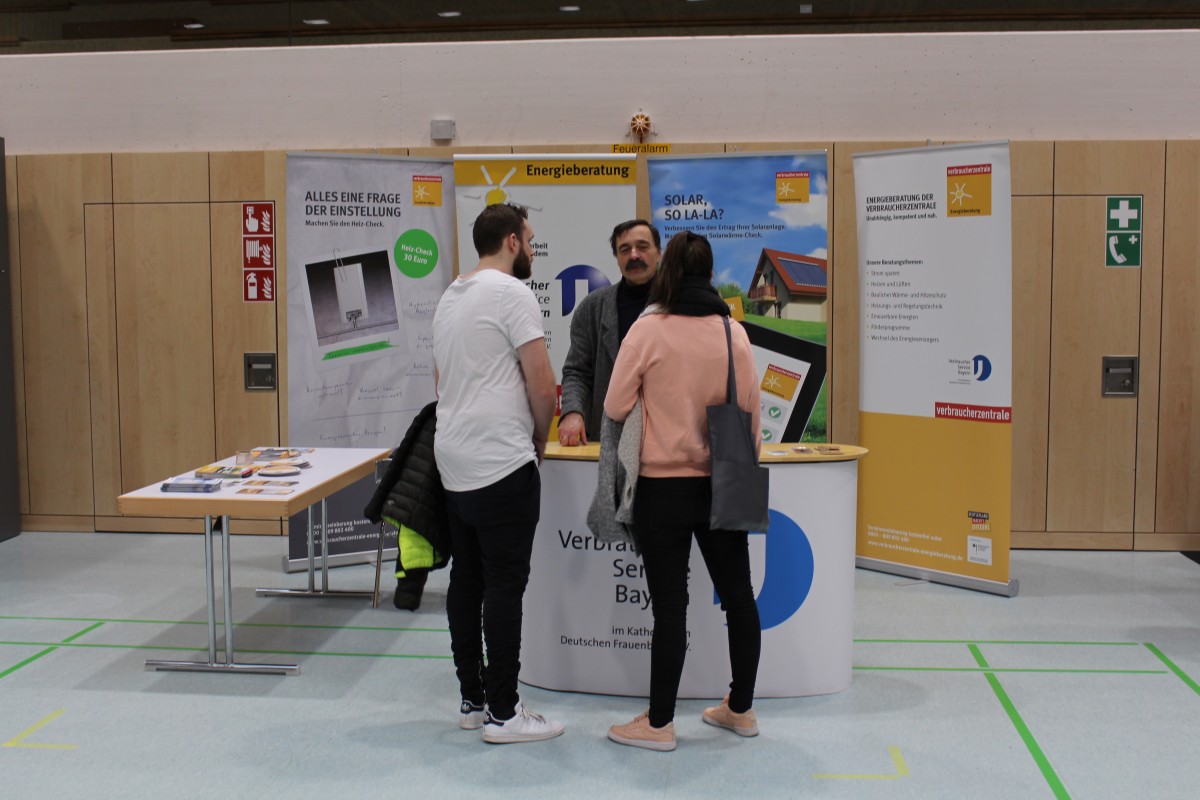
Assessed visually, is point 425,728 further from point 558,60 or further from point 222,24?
point 222,24

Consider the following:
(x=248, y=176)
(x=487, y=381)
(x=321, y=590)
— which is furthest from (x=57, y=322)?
(x=487, y=381)

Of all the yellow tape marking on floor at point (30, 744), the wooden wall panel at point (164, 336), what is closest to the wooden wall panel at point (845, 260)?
the wooden wall panel at point (164, 336)

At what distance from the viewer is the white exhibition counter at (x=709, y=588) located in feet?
11.2

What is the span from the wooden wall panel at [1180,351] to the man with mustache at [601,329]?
3.43m

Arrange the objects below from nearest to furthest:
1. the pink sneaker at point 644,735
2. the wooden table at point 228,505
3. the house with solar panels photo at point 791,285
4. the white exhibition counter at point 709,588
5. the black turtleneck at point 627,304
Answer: the pink sneaker at point 644,735, the white exhibition counter at point 709,588, the wooden table at point 228,505, the black turtleneck at point 627,304, the house with solar panels photo at point 791,285

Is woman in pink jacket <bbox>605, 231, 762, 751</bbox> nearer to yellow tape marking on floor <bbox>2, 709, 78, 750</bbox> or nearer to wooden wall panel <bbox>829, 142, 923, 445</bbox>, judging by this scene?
yellow tape marking on floor <bbox>2, 709, 78, 750</bbox>

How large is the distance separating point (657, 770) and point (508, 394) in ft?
3.78

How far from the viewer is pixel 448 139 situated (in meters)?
6.01

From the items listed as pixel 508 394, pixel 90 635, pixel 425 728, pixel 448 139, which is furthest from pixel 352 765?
pixel 448 139

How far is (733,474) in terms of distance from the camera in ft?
9.21

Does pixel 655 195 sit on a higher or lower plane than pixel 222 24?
lower

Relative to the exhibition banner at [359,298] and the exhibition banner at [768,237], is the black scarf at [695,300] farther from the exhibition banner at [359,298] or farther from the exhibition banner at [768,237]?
Result: the exhibition banner at [359,298]

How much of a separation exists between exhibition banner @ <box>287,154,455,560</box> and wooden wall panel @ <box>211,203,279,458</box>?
108 cm

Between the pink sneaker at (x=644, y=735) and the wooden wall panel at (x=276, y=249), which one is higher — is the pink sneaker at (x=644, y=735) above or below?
below
